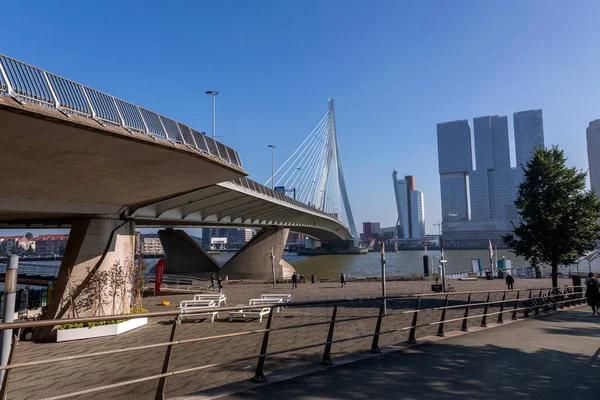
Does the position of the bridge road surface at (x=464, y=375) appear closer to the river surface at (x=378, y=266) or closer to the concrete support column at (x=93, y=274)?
the concrete support column at (x=93, y=274)

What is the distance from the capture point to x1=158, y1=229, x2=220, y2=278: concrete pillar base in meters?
44.0

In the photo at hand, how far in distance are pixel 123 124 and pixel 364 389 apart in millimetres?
8517

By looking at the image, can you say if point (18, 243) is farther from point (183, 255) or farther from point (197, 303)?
point (197, 303)

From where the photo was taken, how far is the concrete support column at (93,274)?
13852 mm

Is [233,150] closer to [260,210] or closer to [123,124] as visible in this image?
[123,124]

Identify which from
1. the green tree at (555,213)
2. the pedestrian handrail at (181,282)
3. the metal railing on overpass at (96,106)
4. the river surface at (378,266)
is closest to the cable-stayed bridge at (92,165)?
the metal railing on overpass at (96,106)

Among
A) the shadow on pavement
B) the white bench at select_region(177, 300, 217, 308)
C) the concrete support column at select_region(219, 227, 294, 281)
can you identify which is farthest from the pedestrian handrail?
the shadow on pavement

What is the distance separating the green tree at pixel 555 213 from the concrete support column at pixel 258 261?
28.5 metres

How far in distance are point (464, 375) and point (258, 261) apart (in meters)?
41.3

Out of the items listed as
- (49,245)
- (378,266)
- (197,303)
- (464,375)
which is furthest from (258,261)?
(49,245)

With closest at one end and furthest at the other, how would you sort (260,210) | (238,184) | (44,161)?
(44,161), (238,184), (260,210)

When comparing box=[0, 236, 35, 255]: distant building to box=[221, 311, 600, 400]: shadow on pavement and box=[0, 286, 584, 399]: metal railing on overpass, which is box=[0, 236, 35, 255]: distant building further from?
box=[221, 311, 600, 400]: shadow on pavement

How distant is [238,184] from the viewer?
78.5 ft

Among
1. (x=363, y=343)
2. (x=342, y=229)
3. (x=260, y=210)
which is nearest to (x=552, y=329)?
(x=363, y=343)
